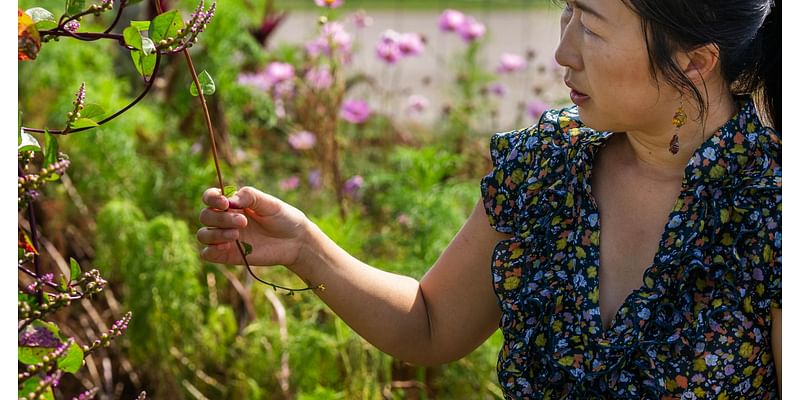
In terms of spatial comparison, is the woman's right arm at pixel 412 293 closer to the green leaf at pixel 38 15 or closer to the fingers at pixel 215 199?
the fingers at pixel 215 199

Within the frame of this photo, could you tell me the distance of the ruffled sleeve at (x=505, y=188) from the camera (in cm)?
152

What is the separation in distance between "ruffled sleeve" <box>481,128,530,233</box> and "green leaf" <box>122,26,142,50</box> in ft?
2.28

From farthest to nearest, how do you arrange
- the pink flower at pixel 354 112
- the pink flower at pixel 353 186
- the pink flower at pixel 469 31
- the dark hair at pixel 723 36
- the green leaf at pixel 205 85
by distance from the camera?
the pink flower at pixel 469 31 < the pink flower at pixel 354 112 < the pink flower at pixel 353 186 < the dark hair at pixel 723 36 < the green leaf at pixel 205 85

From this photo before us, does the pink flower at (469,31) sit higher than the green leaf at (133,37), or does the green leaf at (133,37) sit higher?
the green leaf at (133,37)

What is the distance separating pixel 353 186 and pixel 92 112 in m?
1.94

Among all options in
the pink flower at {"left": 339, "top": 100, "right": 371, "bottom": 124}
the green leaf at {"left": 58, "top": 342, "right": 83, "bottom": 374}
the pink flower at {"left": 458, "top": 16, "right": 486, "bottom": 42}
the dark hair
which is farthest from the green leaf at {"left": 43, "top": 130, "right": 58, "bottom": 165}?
the pink flower at {"left": 458, "top": 16, "right": 486, "bottom": 42}

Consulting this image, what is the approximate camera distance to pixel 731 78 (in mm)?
1349

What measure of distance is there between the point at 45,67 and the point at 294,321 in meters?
1.00

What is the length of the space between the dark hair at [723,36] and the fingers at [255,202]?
0.51m

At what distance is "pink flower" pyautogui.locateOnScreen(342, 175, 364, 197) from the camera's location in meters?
2.87

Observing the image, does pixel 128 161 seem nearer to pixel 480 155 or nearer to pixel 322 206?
pixel 322 206

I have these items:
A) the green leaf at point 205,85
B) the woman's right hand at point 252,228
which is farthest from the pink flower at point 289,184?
the green leaf at point 205,85

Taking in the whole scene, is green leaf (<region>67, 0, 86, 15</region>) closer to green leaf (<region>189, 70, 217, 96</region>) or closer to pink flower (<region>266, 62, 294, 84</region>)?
green leaf (<region>189, 70, 217, 96</region>)

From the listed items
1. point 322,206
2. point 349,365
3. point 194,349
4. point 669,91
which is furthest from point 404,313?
point 322,206
